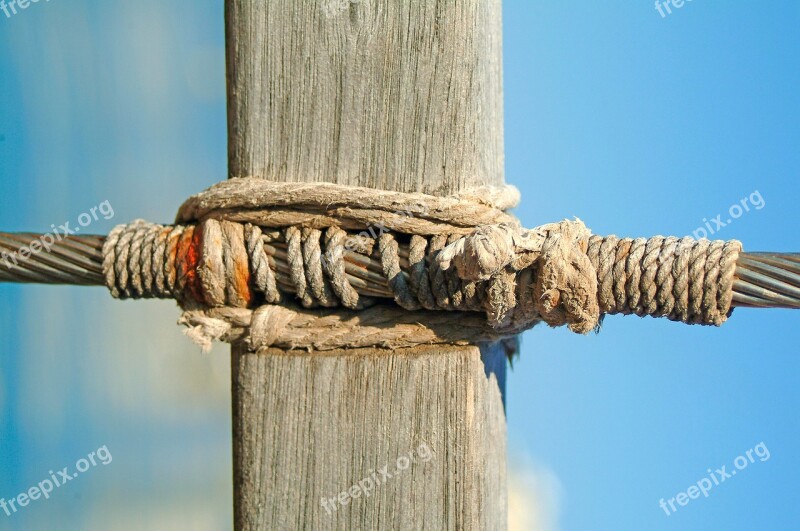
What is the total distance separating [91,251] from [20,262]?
15cm

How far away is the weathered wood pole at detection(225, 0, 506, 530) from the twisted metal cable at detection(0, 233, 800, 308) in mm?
125

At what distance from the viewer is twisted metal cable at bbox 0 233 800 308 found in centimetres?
151

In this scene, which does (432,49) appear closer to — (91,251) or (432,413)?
(432,413)

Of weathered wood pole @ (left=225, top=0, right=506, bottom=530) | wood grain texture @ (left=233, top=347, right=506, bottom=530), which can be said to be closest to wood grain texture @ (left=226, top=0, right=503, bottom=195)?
weathered wood pole @ (left=225, top=0, right=506, bottom=530)

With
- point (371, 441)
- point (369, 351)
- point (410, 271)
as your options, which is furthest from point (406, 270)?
point (371, 441)

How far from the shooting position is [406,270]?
1.61 meters

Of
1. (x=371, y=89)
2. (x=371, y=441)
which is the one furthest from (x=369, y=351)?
(x=371, y=89)

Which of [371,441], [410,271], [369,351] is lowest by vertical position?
[371,441]

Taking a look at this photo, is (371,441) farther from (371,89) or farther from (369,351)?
(371,89)

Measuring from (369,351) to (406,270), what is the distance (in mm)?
157

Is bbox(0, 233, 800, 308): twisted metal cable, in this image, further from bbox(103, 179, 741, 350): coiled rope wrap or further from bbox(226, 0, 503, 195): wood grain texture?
bbox(226, 0, 503, 195): wood grain texture

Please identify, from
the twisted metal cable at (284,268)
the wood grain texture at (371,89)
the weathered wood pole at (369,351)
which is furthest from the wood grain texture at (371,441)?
the wood grain texture at (371,89)

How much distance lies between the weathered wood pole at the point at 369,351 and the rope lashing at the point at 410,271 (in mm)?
46

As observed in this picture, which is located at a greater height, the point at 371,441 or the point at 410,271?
the point at 410,271
